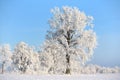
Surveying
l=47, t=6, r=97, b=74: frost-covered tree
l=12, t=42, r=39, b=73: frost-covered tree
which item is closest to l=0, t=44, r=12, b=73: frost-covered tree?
l=12, t=42, r=39, b=73: frost-covered tree

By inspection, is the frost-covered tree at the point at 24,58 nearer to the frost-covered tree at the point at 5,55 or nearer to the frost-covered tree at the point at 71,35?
the frost-covered tree at the point at 5,55

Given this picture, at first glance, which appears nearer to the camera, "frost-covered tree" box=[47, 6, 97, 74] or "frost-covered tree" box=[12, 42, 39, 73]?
"frost-covered tree" box=[47, 6, 97, 74]

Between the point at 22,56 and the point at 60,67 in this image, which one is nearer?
the point at 60,67

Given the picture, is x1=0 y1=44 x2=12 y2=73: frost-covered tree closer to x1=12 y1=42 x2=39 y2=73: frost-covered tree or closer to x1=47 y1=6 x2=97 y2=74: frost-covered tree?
x1=12 y1=42 x2=39 y2=73: frost-covered tree

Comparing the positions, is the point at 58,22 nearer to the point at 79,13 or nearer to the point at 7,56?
the point at 79,13

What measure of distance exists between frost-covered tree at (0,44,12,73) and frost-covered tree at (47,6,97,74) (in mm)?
26478

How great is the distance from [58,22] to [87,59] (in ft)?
18.9

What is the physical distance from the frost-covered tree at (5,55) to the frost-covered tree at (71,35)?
1042 inches

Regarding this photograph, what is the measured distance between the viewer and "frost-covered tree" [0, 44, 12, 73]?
2581 inches

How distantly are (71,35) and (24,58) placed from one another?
1190 inches

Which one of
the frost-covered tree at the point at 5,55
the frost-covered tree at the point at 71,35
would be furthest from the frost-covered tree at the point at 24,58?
the frost-covered tree at the point at 71,35

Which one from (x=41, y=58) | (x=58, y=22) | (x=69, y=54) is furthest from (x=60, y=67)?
(x=41, y=58)

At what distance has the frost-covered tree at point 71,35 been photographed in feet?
133

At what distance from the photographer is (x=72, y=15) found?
41438mm
